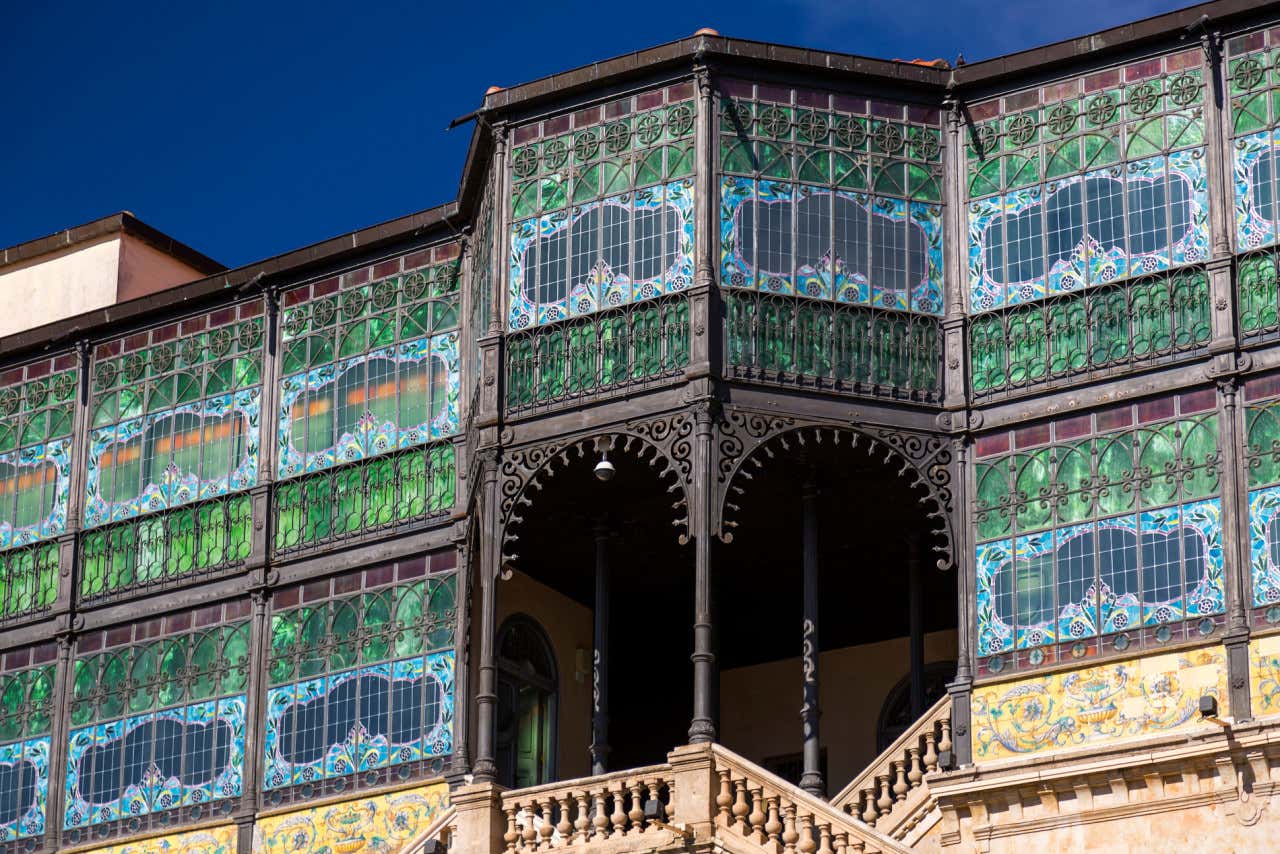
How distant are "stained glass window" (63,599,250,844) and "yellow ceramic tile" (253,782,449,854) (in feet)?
2.73

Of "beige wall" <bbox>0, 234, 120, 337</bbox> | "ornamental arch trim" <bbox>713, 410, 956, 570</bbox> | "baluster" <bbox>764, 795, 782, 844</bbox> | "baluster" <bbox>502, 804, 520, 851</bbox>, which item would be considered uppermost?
"beige wall" <bbox>0, 234, 120, 337</bbox>

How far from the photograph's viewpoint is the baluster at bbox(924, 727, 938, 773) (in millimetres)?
27672

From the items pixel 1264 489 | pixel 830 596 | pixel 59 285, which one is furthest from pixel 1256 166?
pixel 59 285

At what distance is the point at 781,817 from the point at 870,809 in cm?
153

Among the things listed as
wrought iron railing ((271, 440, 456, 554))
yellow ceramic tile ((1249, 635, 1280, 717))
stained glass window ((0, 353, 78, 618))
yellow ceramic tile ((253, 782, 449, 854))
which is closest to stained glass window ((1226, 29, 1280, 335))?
yellow ceramic tile ((1249, 635, 1280, 717))

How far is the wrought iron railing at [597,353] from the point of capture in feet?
94.0

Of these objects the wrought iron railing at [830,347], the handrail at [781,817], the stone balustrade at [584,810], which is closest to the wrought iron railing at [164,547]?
the stone balustrade at [584,810]

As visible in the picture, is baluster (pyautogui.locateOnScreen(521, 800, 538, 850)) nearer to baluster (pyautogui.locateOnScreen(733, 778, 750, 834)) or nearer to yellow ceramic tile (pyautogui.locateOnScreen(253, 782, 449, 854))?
baluster (pyautogui.locateOnScreen(733, 778, 750, 834))

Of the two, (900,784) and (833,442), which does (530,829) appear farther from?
(833,442)

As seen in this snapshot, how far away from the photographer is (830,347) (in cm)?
2873

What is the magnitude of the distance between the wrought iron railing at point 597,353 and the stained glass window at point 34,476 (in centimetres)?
758

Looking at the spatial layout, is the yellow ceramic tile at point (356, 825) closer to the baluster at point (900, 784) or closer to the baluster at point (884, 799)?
the baluster at point (884, 799)

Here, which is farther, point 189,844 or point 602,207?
point 189,844

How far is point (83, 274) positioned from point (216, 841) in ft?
31.5
